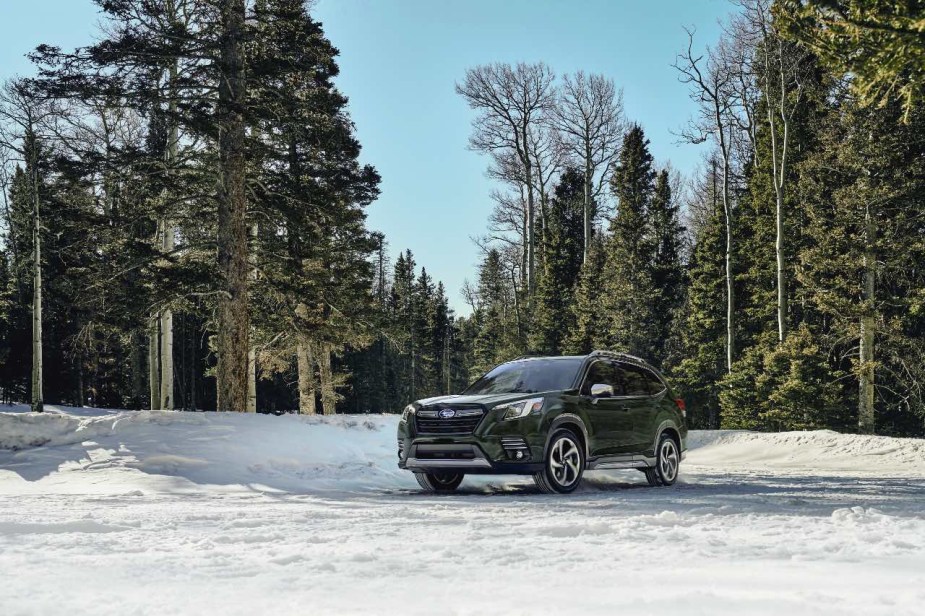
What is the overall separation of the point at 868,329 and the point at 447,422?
21667 millimetres

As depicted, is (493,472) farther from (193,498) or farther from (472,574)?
(472,574)

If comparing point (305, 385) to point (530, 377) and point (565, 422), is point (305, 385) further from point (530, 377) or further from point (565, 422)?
point (565, 422)

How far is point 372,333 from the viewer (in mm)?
27688

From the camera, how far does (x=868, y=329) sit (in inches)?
1083

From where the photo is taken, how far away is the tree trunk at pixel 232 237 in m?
17.2

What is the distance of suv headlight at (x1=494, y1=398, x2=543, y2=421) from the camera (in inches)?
404

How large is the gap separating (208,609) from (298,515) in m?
3.30

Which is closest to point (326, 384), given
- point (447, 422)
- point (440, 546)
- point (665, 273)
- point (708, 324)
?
point (447, 422)

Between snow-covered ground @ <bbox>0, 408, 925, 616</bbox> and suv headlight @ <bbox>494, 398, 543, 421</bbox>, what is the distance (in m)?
0.96

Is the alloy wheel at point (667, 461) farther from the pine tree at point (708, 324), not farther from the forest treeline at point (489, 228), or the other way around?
the pine tree at point (708, 324)

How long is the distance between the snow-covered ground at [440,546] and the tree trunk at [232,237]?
16.0ft

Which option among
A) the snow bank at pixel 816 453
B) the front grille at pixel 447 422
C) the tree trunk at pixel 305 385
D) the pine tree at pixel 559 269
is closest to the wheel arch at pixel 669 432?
the front grille at pixel 447 422

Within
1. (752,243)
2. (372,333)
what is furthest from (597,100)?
(372,333)

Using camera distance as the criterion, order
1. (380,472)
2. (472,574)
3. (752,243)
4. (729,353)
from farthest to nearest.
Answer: (752,243) < (729,353) < (380,472) < (472,574)
